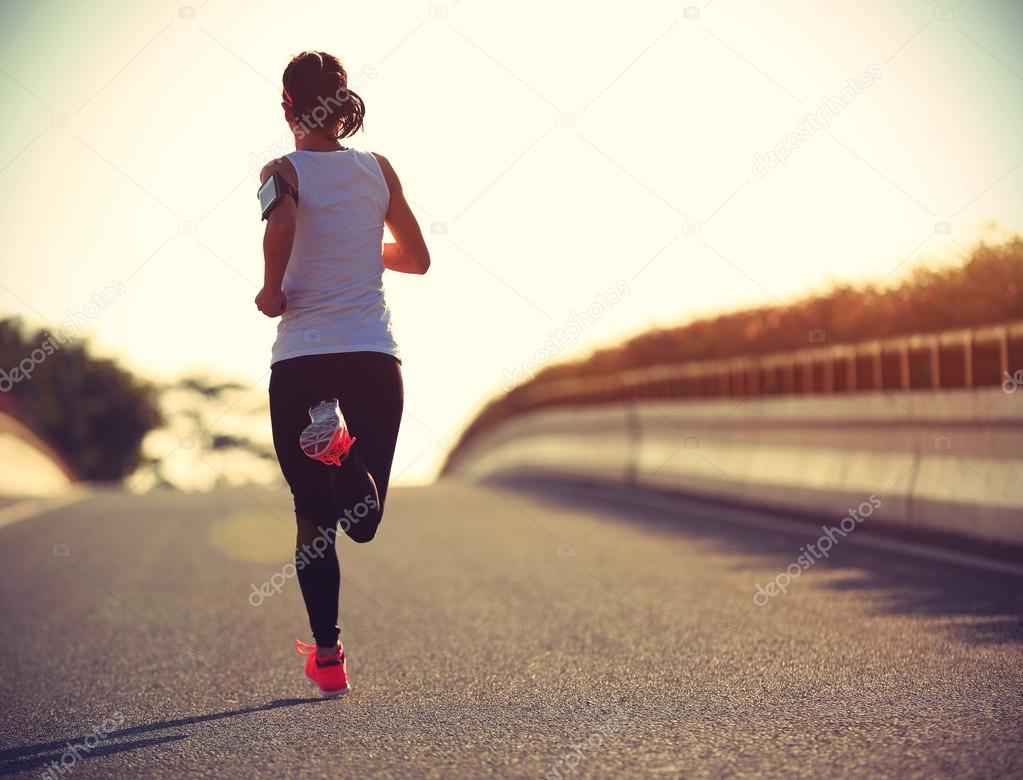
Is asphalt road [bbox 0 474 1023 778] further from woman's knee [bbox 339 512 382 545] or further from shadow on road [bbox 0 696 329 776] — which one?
woman's knee [bbox 339 512 382 545]

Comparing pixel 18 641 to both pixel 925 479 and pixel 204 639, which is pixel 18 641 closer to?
pixel 204 639

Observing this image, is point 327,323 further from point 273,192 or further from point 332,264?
point 273,192

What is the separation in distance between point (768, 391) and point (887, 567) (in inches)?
216

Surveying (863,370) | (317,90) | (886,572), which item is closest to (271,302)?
(317,90)

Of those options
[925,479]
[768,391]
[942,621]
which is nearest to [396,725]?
[942,621]

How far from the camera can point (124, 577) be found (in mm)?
9047

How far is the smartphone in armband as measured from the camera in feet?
15.3

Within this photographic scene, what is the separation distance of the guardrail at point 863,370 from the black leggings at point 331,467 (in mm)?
4684

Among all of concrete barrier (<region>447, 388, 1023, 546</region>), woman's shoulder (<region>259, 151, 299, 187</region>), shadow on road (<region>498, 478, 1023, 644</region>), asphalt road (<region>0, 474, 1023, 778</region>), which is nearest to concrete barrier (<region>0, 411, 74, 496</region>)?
concrete barrier (<region>447, 388, 1023, 546</region>)

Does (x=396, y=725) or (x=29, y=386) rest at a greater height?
(x=29, y=386)

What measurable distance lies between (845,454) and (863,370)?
822 millimetres

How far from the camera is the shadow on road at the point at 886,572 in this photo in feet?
20.2

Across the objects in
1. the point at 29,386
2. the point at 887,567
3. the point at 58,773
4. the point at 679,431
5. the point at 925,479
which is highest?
the point at 29,386

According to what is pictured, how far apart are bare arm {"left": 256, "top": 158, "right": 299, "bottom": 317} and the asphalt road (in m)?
1.41
